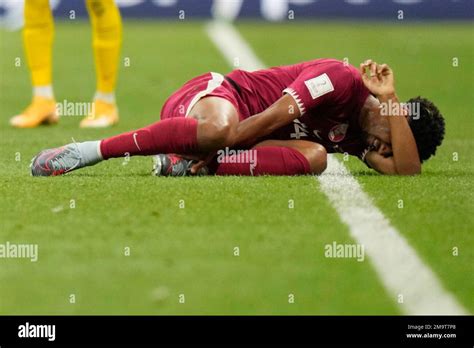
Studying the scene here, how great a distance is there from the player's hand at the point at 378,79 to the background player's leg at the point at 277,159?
0.45 meters

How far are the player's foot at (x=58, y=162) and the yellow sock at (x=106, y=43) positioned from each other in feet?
10.7

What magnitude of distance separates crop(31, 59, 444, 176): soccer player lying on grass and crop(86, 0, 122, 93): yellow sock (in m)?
3.02

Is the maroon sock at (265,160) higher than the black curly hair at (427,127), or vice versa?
the black curly hair at (427,127)

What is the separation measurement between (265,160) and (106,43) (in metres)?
3.57

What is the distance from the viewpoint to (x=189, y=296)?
4.77 metres

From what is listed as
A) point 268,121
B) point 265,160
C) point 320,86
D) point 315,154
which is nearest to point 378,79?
point 320,86

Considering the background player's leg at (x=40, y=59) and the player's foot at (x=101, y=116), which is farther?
the background player's leg at (x=40, y=59)

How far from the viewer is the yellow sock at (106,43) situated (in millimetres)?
10156
